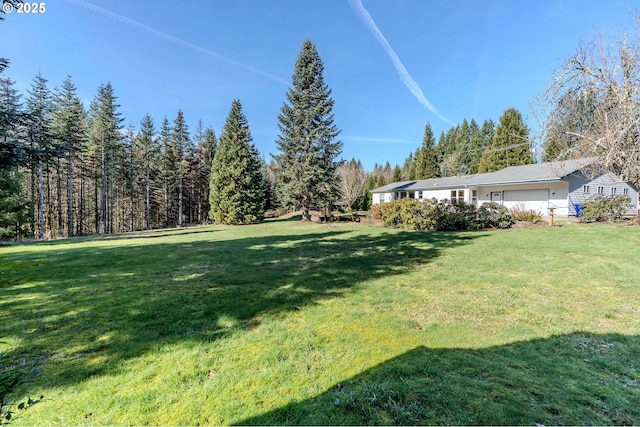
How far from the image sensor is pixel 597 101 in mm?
8602

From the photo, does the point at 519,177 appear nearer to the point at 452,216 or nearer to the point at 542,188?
the point at 542,188

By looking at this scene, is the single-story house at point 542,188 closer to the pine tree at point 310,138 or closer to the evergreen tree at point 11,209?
the pine tree at point 310,138

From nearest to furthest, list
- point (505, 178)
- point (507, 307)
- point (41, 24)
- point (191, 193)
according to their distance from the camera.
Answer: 1. point (41, 24)
2. point (507, 307)
3. point (505, 178)
4. point (191, 193)

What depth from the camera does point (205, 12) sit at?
9617mm

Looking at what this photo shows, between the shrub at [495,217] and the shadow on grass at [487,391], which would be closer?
the shadow on grass at [487,391]

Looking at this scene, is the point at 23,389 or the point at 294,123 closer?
the point at 23,389

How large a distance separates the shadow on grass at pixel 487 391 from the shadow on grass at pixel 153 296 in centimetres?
185

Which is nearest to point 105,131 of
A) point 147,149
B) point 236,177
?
point 147,149

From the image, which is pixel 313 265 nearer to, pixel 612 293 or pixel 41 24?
pixel 612 293

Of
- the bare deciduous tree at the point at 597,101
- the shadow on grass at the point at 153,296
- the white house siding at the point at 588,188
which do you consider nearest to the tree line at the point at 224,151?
the bare deciduous tree at the point at 597,101

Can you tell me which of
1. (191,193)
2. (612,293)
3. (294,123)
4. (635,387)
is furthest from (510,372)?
(191,193)

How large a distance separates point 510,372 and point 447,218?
40.2 ft

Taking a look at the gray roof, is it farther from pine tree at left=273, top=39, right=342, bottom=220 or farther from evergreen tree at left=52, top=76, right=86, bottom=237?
evergreen tree at left=52, top=76, right=86, bottom=237

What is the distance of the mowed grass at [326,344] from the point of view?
2.17 m
